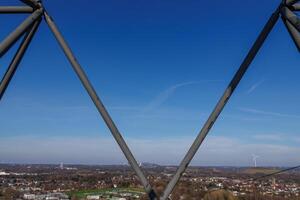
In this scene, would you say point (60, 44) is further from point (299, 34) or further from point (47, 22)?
point (299, 34)

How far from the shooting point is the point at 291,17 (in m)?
4.50

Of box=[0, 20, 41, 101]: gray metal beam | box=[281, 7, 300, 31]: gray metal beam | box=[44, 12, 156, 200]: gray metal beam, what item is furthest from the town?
box=[0, 20, 41, 101]: gray metal beam

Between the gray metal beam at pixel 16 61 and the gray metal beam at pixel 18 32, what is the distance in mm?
101

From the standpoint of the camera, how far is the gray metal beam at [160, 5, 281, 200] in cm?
450

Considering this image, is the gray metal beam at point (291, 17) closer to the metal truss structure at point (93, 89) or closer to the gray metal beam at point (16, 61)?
the metal truss structure at point (93, 89)

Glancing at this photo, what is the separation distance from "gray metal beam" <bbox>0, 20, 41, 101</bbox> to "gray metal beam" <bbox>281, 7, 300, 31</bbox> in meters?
2.70

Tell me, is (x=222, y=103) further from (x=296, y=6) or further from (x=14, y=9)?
(x=14, y=9)

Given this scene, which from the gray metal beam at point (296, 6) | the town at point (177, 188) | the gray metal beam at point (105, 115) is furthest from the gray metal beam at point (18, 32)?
the town at point (177, 188)

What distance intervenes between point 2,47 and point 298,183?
291 ft

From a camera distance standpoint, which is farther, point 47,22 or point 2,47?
point 47,22

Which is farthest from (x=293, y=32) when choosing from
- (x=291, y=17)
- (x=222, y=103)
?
(x=222, y=103)

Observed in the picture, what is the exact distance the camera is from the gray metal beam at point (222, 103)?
4496 millimetres

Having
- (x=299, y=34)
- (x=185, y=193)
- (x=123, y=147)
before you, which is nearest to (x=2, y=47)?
(x=123, y=147)

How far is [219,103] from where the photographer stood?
4594 mm
